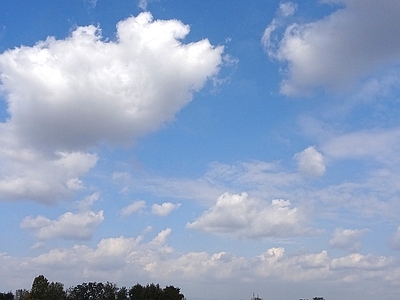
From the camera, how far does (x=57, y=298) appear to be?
6216 inches

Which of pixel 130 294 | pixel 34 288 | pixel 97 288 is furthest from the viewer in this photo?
pixel 97 288

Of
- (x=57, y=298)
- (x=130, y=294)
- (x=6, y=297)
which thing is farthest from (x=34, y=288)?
(x=6, y=297)

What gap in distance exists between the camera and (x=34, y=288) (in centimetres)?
14938

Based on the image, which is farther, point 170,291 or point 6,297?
point 6,297

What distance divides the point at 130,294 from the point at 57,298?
79.7ft

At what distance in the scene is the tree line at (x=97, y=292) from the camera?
5891 inches

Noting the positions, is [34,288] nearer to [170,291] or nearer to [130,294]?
[130,294]

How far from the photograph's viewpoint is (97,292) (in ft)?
602

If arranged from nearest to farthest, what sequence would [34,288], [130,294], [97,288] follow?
[34,288]
[130,294]
[97,288]

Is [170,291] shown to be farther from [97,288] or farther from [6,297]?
[6,297]

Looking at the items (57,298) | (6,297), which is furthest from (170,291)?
(6,297)

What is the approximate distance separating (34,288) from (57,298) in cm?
1136

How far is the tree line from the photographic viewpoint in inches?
5891

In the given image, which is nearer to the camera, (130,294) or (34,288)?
(34,288)
